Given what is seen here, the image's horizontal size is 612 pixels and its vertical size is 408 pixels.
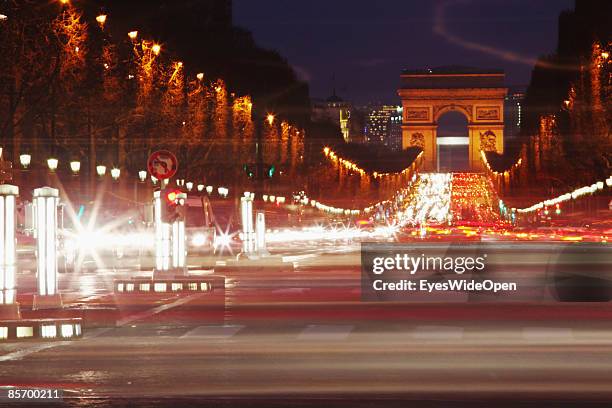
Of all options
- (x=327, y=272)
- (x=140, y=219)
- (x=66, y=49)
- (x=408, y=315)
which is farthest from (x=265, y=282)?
(x=66, y=49)

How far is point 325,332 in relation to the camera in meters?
16.8

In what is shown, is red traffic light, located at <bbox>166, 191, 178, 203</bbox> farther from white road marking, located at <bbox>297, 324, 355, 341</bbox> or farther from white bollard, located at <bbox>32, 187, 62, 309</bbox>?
white road marking, located at <bbox>297, 324, 355, 341</bbox>

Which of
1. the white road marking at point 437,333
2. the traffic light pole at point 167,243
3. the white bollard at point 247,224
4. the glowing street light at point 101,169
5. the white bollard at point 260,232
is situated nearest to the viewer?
the white road marking at point 437,333

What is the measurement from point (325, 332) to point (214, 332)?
1.32 metres

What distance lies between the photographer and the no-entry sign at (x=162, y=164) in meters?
26.5

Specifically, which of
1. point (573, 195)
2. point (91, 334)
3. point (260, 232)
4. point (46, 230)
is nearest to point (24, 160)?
point (260, 232)

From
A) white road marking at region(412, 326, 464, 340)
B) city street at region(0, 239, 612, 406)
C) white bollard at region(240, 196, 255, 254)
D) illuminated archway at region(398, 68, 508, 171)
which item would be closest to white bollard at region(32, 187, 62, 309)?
city street at region(0, 239, 612, 406)

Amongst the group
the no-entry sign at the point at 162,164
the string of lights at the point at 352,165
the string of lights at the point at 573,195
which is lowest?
the no-entry sign at the point at 162,164

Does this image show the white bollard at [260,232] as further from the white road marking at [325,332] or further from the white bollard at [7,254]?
the white bollard at [7,254]

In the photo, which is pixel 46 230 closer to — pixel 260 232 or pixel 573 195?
pixel 260 232

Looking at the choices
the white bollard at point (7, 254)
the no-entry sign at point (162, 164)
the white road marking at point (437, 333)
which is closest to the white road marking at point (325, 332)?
the white road marking at point (437, 333)

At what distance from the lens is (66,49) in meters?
52.8

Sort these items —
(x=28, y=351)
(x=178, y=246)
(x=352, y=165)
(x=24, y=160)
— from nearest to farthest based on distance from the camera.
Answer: (x=28, y=351), (x=178, y=246), (x=24, y=160), (x=352, y=165)

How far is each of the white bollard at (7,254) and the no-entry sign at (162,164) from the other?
977cm
